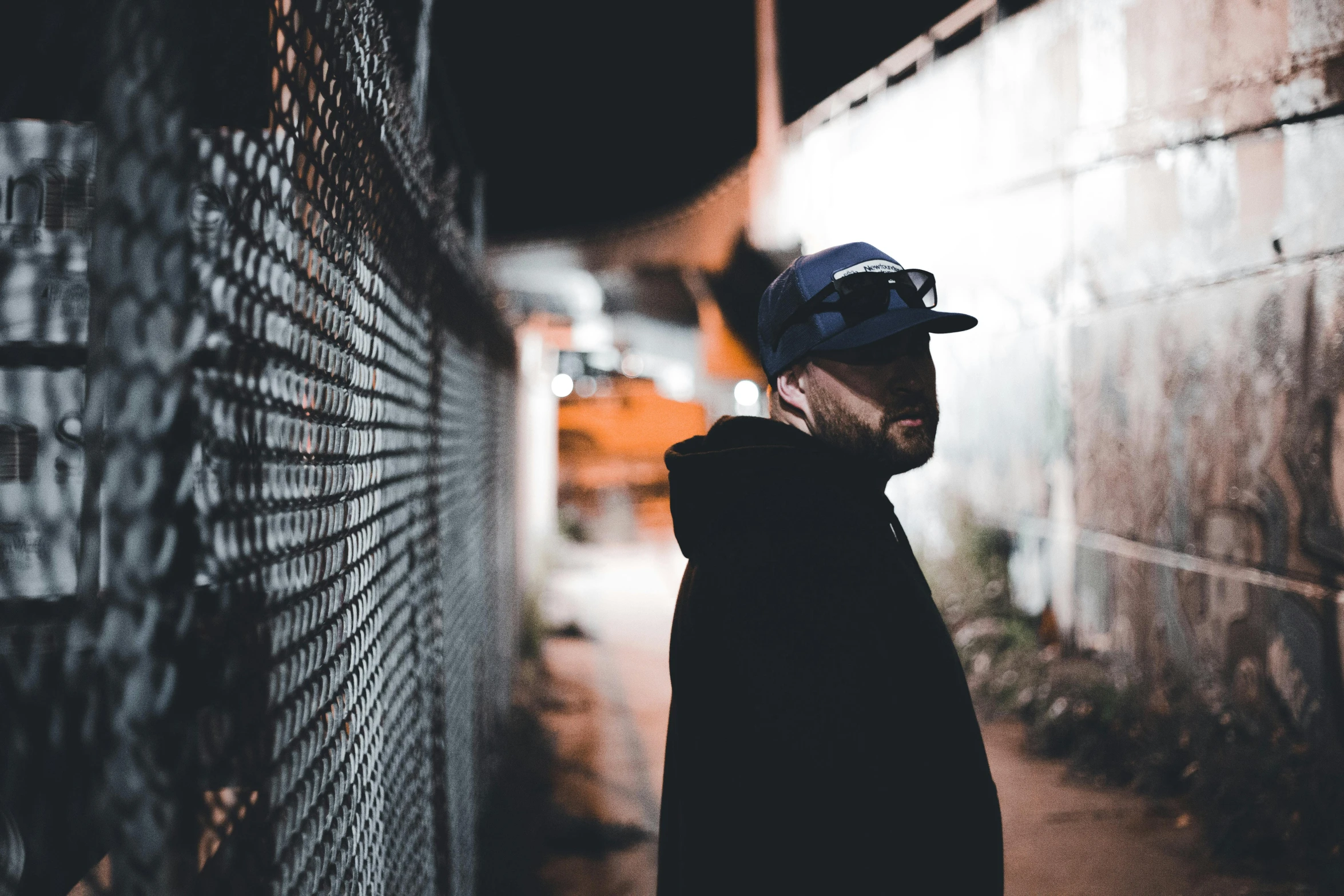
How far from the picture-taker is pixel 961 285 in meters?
9.52

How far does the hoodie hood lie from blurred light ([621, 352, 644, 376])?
89.8 feet

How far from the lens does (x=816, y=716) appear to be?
4.61 ft

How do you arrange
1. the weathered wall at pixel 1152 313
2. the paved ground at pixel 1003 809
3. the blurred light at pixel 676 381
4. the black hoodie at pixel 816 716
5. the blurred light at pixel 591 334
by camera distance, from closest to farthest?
the black hoodie at pixel 816 716
the paved ground at pixel 1003 809
the weathered wall at pixel 1152 313
the blurred light at pixel 591 334
the blurred light at pixel 676 381

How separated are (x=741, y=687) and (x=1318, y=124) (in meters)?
5.68

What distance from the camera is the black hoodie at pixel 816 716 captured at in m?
1.41

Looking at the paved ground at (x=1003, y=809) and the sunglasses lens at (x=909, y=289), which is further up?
the sunglasses lens at (x=909, y=289)

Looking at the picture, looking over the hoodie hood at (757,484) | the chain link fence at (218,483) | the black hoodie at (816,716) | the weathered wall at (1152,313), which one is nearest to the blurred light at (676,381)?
the weathered wall at (1152,313)

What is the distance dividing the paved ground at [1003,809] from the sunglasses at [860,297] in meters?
3.52

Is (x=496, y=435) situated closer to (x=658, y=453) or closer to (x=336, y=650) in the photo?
(x=336, y=650)

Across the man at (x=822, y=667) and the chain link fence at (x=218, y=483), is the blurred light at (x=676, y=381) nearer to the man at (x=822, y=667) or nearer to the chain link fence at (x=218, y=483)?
the chain link fence at (x=218, y=483)

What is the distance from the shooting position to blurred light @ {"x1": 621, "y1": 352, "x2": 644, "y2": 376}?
3016cm

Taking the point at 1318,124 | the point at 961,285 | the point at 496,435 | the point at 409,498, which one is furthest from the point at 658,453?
the point at 409,498

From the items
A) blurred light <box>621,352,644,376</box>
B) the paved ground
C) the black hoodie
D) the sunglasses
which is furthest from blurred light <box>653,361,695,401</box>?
the black hoodie

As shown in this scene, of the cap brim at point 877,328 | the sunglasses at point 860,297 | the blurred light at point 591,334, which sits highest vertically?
the blurred light at point 591,334
